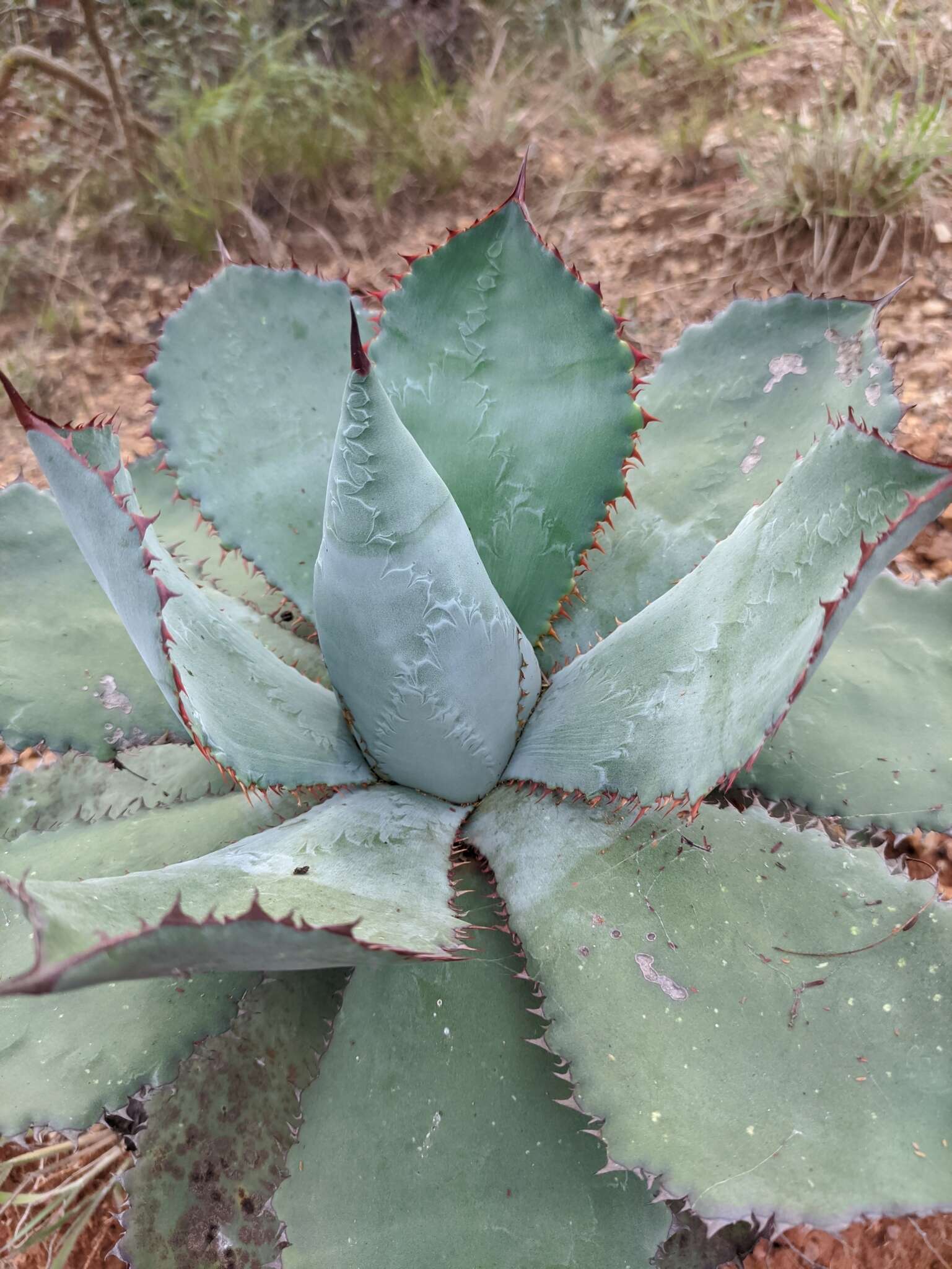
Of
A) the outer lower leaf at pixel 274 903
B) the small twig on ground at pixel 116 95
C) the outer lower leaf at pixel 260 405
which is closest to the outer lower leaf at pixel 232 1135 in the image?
the outer lower leaf at pixel 274 903

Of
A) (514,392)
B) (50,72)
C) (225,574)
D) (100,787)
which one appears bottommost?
(100,787)

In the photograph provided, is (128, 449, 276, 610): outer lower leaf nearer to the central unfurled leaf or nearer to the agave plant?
the agave plant

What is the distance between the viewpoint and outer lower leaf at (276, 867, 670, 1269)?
0.83 meters

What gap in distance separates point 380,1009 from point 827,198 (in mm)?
1863

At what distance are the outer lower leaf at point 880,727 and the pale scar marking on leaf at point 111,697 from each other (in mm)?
698

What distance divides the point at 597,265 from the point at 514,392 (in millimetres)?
1391

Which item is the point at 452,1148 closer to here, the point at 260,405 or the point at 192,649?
the point at 192,649

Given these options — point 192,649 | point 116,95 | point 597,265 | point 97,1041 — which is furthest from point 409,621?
point 116,95

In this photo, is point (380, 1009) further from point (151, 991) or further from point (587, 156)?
point (587, 156)

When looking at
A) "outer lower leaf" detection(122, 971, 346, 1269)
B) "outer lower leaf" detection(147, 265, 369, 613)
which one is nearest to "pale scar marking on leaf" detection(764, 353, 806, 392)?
"outer lower leaf" detection(147, 265, 369, 613)

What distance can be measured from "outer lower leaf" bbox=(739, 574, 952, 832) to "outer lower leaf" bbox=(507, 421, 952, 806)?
0.82 ft

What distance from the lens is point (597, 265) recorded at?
2238mm

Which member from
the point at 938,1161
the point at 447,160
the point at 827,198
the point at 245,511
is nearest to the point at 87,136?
the point at 447,160

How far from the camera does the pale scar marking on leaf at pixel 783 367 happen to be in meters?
1.09
